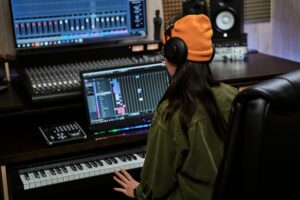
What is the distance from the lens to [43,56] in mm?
2686

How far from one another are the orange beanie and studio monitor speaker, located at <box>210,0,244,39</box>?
1509mm

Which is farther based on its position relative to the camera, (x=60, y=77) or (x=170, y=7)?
(x=170, y=7)

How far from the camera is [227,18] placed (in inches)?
121

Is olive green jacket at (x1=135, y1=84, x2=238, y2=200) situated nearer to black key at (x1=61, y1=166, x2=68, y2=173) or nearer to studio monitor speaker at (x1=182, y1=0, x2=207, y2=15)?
black key at (x1=61, y1=166, x2=68, y2=173)

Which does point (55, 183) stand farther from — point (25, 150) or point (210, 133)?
point (210, 133)

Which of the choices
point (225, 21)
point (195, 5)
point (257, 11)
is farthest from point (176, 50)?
point (257, 11)

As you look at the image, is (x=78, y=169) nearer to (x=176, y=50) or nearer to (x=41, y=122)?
(x=41, y=122)

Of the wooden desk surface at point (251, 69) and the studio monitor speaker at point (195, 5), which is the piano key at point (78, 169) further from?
the studio monitor speaker at point (195, 5)

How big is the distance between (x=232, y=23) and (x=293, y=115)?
95.4 inches

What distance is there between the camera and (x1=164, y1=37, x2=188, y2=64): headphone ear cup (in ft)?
5.09

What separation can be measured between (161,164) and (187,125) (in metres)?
0.14

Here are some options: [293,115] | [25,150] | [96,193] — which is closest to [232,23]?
[96,193]

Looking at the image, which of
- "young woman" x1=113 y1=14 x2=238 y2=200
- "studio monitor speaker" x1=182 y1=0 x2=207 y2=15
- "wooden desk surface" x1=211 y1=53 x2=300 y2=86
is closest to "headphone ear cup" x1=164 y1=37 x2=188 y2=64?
"young woman" x1=113 y1=14 x2=238 y2=200

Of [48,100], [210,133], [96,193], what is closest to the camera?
[210,133]
